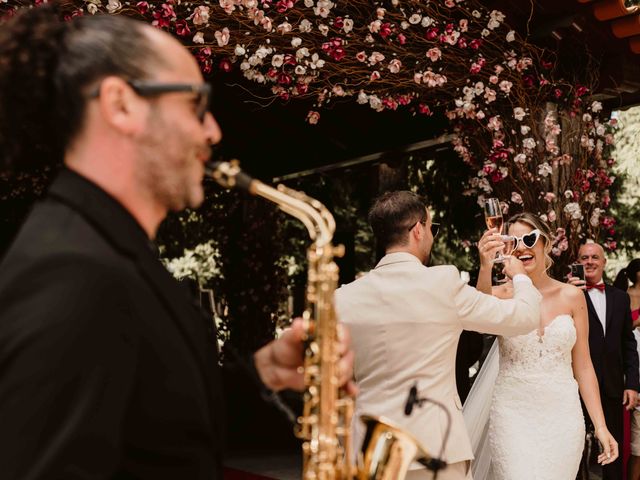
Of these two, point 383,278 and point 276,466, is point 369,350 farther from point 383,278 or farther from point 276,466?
point 276,466

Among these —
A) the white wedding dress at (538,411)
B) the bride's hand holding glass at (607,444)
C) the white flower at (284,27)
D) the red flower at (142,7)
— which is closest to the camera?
the bride's hand holding glass at (607,444)

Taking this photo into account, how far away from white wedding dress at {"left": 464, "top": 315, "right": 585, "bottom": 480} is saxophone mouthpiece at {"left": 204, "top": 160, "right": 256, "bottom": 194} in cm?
328

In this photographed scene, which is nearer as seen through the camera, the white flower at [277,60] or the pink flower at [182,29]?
the pink flower at [182,29]

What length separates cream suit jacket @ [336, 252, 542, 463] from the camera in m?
3.29

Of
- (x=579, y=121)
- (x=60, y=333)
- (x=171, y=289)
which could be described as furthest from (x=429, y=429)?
(x=579, y=121)

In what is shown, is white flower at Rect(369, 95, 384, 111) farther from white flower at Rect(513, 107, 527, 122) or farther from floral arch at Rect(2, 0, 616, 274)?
white flower at Rect(513, 107, 527, 122)

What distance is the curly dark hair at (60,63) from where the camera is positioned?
4.44 feet

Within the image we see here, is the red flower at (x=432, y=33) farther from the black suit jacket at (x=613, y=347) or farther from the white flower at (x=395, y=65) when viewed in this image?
the black suit jacket at (x=613, y=347)

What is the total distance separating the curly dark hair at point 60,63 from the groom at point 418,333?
2.10 meters

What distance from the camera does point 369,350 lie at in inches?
131

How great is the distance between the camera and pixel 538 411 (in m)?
4.41

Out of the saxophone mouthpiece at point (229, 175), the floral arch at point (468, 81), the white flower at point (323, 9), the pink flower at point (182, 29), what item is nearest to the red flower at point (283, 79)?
the floral arch at point (468, 81)

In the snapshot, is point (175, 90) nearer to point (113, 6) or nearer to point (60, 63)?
point (60, 63)

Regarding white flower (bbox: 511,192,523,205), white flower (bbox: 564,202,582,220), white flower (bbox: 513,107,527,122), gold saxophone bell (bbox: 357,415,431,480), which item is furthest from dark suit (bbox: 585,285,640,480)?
gold saxophone bell (bbox: 357,415,431,480)
